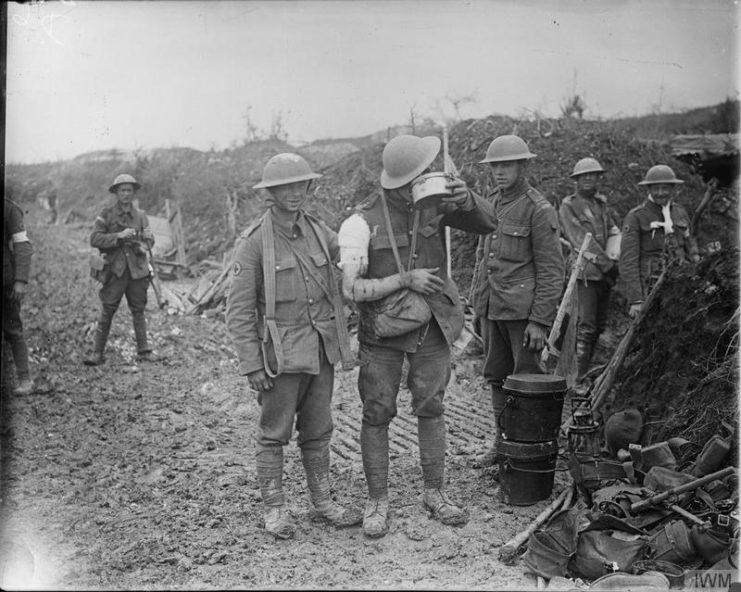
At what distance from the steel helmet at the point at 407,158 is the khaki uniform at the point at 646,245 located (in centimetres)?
362

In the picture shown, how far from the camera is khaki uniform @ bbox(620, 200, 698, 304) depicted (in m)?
7.01

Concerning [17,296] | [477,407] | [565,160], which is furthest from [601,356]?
[17,296]

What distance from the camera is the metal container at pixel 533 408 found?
14.9 feet

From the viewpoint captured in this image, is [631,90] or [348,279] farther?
[631,90]

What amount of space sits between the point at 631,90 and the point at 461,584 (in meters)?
8.39

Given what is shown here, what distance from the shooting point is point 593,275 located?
7.21 m

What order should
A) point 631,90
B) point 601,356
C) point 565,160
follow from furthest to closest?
point 565,160 → point 631,90 → point 601,356

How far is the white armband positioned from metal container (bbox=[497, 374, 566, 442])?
1.35 m

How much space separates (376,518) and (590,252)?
412cm

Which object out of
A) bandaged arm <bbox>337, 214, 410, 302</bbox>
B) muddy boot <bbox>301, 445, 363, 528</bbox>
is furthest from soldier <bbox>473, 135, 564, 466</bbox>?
muddy boot <bbox>301, 445, 363, 528</bbox>

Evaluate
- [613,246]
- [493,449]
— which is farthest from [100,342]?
[613,246]

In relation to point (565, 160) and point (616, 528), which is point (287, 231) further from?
point (565, 160)

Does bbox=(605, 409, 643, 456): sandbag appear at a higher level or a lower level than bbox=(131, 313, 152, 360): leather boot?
higher

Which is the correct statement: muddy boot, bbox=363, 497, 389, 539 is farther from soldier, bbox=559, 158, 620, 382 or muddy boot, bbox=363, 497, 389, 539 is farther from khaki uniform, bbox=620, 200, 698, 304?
khaki uniform, bbox=620, 200, 698, 304
